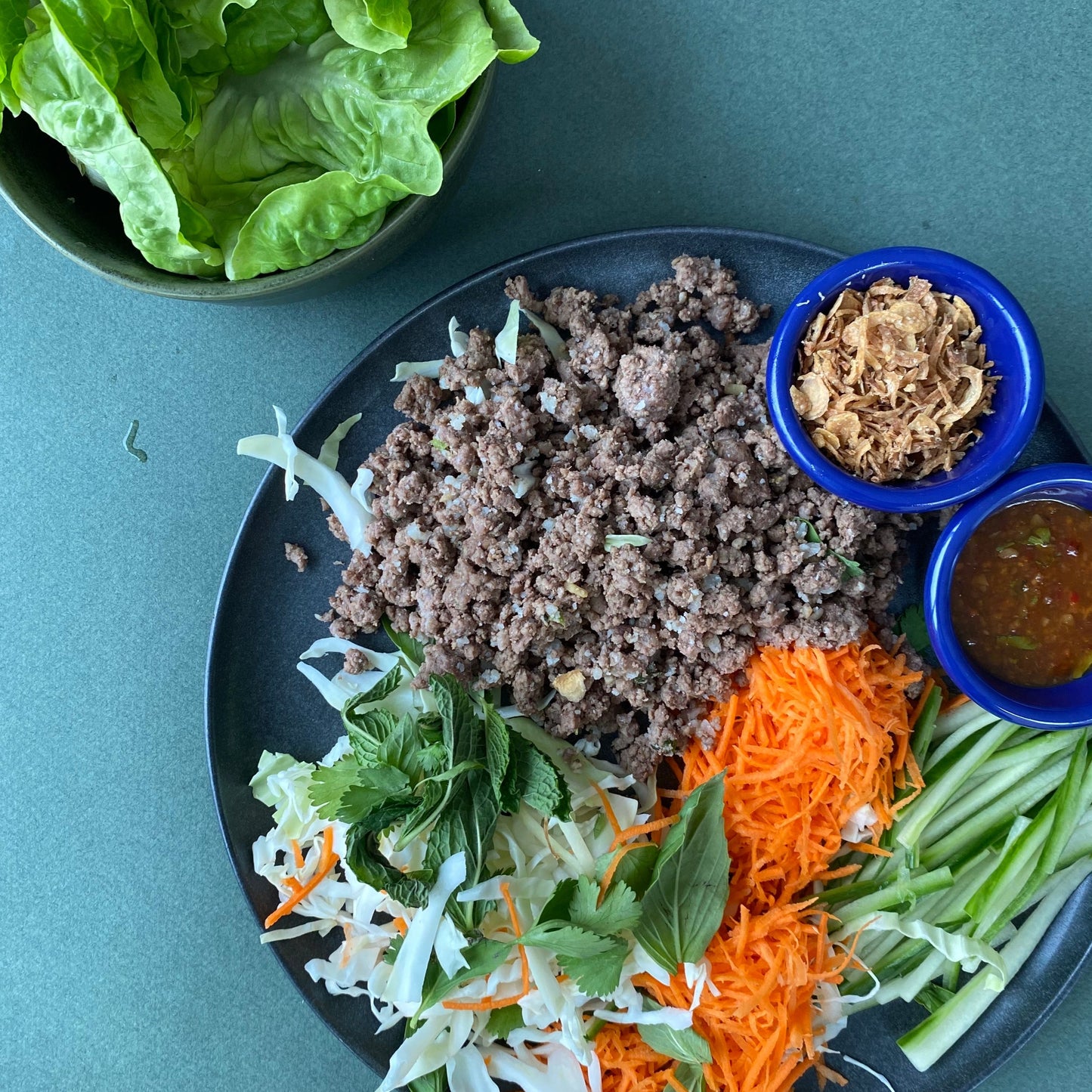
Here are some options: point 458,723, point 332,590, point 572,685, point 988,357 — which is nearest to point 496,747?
point 458,723

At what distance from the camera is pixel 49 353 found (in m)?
2.23

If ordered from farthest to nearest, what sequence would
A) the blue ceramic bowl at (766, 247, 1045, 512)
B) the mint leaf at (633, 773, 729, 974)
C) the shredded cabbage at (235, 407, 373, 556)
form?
1. the shredded cabbage at (235, 407, 373, 556)
2. the mint leaf at (633, 773, 729, 974)
3. the blue ceramic bowl at (766, 247, 1045, 512)

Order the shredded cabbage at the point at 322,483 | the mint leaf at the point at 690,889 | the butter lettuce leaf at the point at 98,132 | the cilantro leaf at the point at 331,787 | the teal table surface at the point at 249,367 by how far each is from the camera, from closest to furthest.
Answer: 1. the butter lettuce leaf at the point at 98,132
2. the mint leaf at the point at 690,889
3. the cilantro leaf at the point at 331,787
4. the shredded cabbage at the point at 322,483
5. the teal table surface at the point at 249,367

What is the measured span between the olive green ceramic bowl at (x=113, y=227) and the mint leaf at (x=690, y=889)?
1.21 meters

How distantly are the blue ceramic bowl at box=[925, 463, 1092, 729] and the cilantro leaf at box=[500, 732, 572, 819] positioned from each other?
2.51ft

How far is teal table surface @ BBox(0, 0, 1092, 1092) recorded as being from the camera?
2059mm

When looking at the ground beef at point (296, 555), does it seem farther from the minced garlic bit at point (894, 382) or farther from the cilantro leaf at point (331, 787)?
the minced garlic bit at point (894, 382)

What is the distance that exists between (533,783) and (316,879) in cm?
53

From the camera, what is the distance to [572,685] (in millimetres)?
1823

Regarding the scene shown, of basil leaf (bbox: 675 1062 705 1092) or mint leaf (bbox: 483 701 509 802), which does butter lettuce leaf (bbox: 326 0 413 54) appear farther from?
basil leaf (bbox: 675 1062 705 1092)

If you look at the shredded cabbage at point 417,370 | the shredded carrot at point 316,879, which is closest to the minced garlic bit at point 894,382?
the shredded cabbage at point 417,370

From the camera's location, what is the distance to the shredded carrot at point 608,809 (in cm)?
181

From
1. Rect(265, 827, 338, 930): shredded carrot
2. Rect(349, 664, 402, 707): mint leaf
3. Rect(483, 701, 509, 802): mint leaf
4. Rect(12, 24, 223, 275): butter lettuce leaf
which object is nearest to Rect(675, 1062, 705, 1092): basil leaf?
Rect(483, 701, 509, 802): mint leaf

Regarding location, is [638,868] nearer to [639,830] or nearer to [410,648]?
[639,830]
